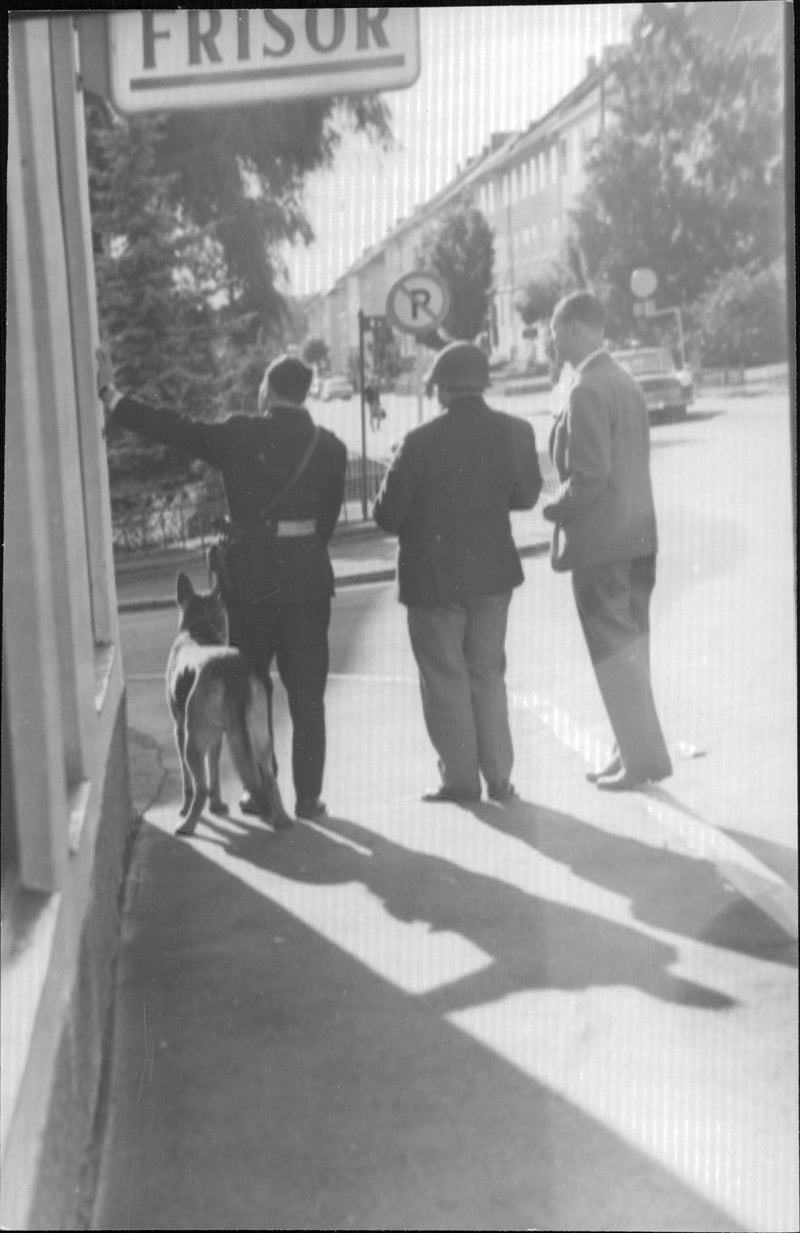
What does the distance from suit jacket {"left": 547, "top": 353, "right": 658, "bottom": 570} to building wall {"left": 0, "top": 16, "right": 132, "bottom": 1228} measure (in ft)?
1.87

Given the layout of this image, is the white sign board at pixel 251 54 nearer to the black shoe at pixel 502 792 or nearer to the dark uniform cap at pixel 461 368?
the dark uniform cap at pixel 461 368

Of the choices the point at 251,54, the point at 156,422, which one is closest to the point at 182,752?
the point at 156,422

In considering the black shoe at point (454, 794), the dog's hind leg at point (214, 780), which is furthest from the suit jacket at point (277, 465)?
the black shoe at point (454, 794)

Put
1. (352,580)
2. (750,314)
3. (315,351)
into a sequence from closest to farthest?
(315,351), (352,580), (750,314)

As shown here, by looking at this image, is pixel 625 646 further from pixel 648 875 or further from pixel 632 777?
pixel 648 875

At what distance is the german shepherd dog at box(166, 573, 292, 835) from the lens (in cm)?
183

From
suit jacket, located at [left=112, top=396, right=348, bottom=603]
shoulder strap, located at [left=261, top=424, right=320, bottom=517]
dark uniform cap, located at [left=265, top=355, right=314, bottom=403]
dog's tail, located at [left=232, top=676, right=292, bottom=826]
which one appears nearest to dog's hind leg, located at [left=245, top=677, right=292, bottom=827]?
dog's tail, located at [left=232, top=676, right=292, bottom=826]

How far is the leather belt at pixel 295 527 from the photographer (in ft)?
5.97

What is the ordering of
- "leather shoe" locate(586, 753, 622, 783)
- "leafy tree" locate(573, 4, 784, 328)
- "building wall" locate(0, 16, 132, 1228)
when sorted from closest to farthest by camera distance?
"building wall" locate(0, 16, 132, 1228) < "leafy tree" locate(573, 4, 784, 328) < "leather shoe" locate(586, 753, 622, 783)

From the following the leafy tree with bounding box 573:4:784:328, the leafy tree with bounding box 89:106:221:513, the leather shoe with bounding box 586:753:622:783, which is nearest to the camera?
the leafy tree with bounding box 89:106:221:513

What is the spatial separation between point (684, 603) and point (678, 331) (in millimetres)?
357

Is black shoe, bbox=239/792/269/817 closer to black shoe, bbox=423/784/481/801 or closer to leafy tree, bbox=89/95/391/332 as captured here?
black shoe, bbox=423/784/481/801

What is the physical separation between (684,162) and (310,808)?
3.17 feet

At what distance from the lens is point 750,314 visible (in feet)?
6.59
